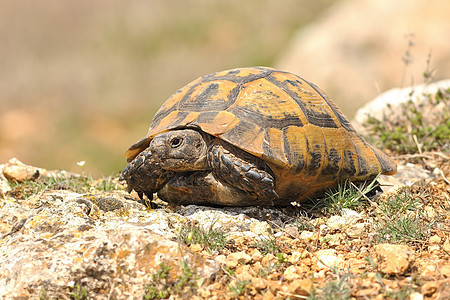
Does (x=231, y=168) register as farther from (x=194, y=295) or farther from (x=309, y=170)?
(x=194, y=295)

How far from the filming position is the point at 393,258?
269 centimetres

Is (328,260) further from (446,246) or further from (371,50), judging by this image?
(371,50)

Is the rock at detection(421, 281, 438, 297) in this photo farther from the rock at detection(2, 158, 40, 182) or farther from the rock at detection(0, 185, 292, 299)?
the rock at detection(2, 158, 40, 182)

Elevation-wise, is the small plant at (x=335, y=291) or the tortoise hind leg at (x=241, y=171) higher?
the tortoise hind leg at (x=241, y=171)

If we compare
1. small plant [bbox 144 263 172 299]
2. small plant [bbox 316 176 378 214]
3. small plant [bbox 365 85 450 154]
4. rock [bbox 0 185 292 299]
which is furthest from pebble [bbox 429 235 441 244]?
small plant [bbox 365 85 450 154]

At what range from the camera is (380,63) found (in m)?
14.5

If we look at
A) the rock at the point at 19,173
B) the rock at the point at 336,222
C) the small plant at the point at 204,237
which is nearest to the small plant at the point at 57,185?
the rock at the point at 19,173

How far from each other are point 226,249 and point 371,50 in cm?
1300

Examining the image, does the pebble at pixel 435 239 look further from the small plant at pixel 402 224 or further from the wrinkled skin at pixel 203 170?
the wrinkled skin at pixel 203 170

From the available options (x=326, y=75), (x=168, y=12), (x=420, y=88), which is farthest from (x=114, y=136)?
(x=420, y=88)

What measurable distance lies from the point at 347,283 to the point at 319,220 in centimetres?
113

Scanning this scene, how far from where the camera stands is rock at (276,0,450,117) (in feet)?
45.0

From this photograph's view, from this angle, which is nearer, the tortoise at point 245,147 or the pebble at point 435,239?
the pebble at point 435,239

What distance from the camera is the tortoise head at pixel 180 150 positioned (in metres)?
3.54
